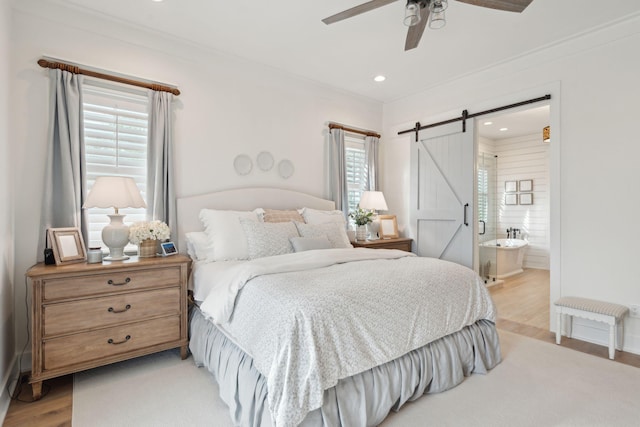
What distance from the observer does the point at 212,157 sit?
353 cm

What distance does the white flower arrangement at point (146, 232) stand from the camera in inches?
107

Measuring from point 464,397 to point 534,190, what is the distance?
623 centimetres

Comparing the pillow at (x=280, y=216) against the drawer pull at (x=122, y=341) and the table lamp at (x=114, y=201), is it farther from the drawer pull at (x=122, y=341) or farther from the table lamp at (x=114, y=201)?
the drawer pull at (x=122, y=341)

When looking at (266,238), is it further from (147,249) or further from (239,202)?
(147,249)

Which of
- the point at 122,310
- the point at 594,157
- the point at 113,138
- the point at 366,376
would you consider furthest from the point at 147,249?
the point at 594,157

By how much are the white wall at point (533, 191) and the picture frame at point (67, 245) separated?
25.1 ft

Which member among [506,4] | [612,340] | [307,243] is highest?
[506,4]

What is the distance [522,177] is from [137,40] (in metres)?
7.39

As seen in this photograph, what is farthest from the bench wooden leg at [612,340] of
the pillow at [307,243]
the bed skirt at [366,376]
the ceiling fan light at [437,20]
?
the ceiling fan light at [437,20]

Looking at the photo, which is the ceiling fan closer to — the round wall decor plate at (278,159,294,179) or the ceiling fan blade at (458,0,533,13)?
the ceiling fan blade at (458,0,533,13)

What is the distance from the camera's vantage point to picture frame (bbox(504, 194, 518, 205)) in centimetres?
721

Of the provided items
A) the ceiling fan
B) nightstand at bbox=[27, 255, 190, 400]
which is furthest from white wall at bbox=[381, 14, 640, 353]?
nightstand at bbox=[27, 255, 190, 400]

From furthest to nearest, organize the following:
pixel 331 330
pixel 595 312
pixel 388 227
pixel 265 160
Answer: pixel 388 227, pixel 265 160, pixel 595 312, pixel 331 330

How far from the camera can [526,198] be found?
23.2ft
